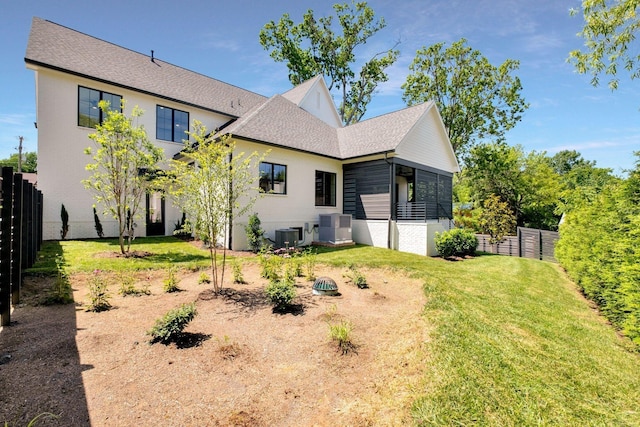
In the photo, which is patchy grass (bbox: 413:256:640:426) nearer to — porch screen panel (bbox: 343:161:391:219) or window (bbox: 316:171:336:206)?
porch screen panel (bbox: 343:161:391:219)

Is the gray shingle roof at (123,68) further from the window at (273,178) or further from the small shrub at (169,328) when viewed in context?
the small shrub at (169,328)

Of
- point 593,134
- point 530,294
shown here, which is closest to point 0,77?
point 530,294

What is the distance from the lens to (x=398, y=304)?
5414 mm

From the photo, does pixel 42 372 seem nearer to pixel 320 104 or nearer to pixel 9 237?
pixel 9 237

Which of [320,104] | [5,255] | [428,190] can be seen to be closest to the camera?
[5,255]

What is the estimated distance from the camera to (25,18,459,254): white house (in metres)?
12.0

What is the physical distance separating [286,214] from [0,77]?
21.2 m

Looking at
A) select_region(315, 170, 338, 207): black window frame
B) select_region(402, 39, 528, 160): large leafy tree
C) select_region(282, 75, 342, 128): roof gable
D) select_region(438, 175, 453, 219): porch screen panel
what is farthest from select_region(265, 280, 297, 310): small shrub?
select_region(402, 39, 528, 160): large leafy tree

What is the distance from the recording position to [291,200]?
13094 mm

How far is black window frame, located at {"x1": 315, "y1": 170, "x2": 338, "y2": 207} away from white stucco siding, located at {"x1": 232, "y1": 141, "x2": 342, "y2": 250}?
0.24m

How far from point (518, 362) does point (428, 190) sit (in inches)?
553

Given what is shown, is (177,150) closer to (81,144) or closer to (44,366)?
(81,144)

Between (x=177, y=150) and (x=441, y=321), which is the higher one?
(x=177, y=150)

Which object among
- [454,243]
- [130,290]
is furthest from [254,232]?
[454,243]
